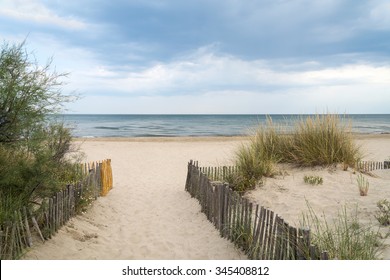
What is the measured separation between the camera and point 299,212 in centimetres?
671

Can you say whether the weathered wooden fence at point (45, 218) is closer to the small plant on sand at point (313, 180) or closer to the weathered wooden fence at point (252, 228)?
the weathered wooden fence at point (252, 228)

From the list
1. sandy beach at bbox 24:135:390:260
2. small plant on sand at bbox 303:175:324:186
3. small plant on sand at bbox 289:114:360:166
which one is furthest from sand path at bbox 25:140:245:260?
small plant on sand at bbox 289:114:360:166

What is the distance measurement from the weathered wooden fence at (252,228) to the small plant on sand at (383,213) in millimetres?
1731

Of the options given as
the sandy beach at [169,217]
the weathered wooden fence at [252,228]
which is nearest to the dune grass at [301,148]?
the sandy beach at [169,217]

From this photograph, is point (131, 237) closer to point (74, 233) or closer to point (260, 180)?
point (74, 233)

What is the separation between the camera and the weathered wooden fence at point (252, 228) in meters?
4.17

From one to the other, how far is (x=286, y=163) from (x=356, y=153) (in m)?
2.05

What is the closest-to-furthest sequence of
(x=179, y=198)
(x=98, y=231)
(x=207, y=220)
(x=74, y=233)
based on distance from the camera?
(x=74, y=233)
(x=98, y=231)
(x=207, y=220)
(x=179, y=198)

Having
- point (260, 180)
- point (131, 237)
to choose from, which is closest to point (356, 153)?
point (260, 180)

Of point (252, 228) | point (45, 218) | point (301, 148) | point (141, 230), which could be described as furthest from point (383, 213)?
point (45, 218)

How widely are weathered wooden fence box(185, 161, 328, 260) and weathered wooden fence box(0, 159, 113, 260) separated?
8.61 feet

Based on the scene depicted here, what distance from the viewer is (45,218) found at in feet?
18.7

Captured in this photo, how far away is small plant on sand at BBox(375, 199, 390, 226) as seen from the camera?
5641 mm

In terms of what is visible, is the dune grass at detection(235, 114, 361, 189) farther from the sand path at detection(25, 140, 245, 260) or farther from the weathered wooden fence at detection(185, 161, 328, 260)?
the sand path at detection(25, 140, 245, 260)
